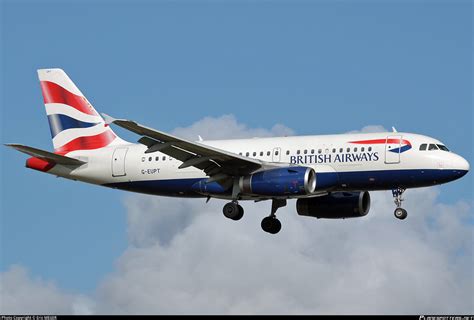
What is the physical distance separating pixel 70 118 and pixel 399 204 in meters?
18.1

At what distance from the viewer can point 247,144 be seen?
51.1 m

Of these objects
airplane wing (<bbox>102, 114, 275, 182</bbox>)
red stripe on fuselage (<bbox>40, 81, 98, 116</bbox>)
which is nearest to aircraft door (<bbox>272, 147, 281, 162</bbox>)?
airplane wing (<bbox>102, 114, 275, 182</bbox>)

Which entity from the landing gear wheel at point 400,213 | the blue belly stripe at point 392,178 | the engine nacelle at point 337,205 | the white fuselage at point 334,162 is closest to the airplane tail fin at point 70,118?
the white fuselage at point 334,162

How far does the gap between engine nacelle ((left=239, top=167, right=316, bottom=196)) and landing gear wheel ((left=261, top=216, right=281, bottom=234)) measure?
5155 mm

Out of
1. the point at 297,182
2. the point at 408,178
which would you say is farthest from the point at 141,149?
the point at 408,178

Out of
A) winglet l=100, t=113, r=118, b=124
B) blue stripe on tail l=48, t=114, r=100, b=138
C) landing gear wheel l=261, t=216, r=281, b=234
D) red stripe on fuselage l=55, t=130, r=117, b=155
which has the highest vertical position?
blue stripe on tail l=48, t=114, r=100, b=138

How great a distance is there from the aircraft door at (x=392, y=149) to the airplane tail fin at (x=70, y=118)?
14.1 m

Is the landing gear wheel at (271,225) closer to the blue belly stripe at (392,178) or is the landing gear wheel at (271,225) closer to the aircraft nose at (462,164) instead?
the blue belly stripe at (392,178)

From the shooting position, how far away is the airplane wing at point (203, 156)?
1805 inches

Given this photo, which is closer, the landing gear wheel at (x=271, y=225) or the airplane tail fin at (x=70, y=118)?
the landing gear wheel at (x=271, y=225)

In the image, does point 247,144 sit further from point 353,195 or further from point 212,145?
point 353,195

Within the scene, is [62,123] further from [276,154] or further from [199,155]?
[276,154]

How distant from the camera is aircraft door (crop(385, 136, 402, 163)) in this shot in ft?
156

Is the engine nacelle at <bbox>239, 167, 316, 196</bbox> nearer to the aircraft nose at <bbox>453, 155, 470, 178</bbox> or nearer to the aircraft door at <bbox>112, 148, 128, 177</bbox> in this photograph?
the aircraft nose at <bbox>453, 155, 470, 178</bbox>
